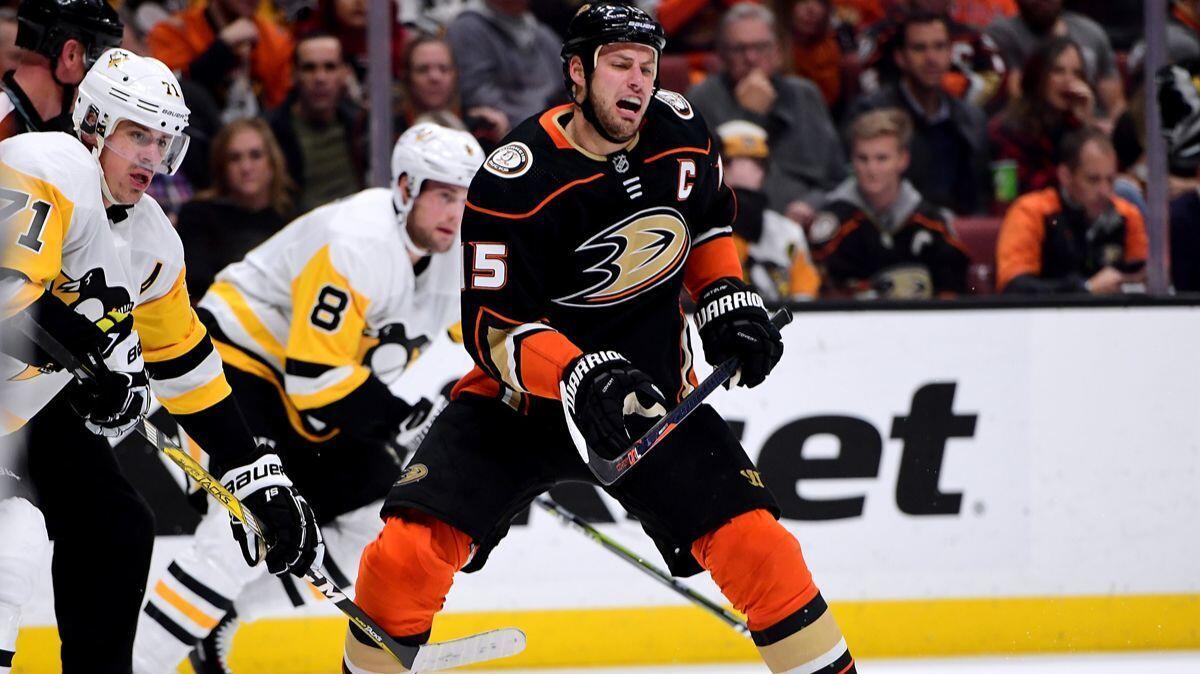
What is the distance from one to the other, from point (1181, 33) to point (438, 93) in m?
2.11

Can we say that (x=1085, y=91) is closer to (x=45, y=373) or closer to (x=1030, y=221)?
(x=1030, y=221)

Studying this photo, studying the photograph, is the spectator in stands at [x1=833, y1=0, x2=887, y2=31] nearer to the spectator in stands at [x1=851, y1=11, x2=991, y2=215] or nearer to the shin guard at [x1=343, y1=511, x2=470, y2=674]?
the spectator in stands at [x1=851, y1=11, x2=991, y2=215]

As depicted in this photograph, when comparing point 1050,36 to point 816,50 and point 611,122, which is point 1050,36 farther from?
point 611,122

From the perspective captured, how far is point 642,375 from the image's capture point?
2611 millimetres

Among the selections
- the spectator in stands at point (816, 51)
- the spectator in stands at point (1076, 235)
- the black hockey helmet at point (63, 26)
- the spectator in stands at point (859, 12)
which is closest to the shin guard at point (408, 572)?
the black hockey helmet at point (63, 26)

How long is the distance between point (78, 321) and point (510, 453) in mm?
755

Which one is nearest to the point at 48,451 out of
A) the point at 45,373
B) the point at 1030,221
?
the point at 45,373

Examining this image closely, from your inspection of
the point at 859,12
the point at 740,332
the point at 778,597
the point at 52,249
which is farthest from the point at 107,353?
the point at 859,12

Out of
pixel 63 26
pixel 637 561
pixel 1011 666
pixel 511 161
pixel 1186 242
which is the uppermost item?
pixel 63 26

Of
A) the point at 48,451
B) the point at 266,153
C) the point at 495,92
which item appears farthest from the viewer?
the point at 495,92

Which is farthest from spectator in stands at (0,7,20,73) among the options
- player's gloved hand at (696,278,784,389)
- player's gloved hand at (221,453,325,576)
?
player's gloved hand at (696,278,784,389)

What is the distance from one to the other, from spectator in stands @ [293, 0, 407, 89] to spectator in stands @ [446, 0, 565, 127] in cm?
20

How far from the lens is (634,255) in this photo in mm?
2748

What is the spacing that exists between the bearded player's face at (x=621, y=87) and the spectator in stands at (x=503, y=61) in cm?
191
